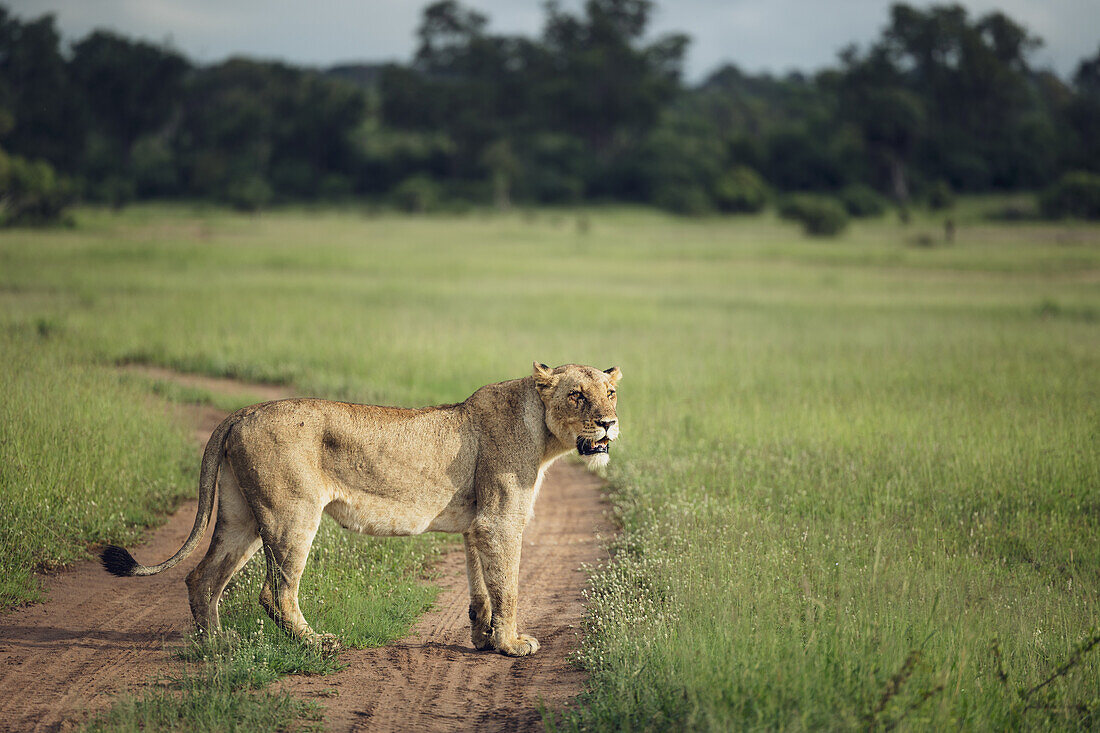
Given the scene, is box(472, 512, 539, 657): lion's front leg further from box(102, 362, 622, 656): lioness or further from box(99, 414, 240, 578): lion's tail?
box(99, 414, 240, 578): lion's tail

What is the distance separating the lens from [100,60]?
62.4 m

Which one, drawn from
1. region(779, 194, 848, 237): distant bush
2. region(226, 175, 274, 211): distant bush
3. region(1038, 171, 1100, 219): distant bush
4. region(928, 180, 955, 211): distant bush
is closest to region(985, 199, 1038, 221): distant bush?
region(1038, 171, 1100, 219): distant bush

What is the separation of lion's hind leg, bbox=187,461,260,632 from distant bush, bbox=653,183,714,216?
58.8 meters

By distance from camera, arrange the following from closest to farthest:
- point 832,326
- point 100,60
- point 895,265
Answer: point 832,326
point 895,265
point 100,60

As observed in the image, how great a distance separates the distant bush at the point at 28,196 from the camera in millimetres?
31969

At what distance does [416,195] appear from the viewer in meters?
64.9

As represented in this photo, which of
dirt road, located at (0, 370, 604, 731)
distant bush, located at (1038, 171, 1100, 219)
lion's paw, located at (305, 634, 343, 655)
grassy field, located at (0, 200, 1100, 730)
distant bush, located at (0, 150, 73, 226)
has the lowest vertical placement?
dirt road, located at (0, 370, 604, 731)

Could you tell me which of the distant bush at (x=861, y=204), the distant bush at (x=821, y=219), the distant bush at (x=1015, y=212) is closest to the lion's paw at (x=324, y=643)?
the distant bush at (x=821, y=219)

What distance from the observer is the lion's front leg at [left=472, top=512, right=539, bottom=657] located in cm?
600

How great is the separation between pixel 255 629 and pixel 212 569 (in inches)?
18.5

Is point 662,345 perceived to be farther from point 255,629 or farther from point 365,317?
point 255,629

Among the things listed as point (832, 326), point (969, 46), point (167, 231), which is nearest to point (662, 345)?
point (832, 326)

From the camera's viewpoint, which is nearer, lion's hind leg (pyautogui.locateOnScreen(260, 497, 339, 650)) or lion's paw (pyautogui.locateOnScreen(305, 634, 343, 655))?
lion's hind leg (pyautogui.locateOnScreen(260, 497, 339, 650))

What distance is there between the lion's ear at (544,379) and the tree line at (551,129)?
2305 inches
